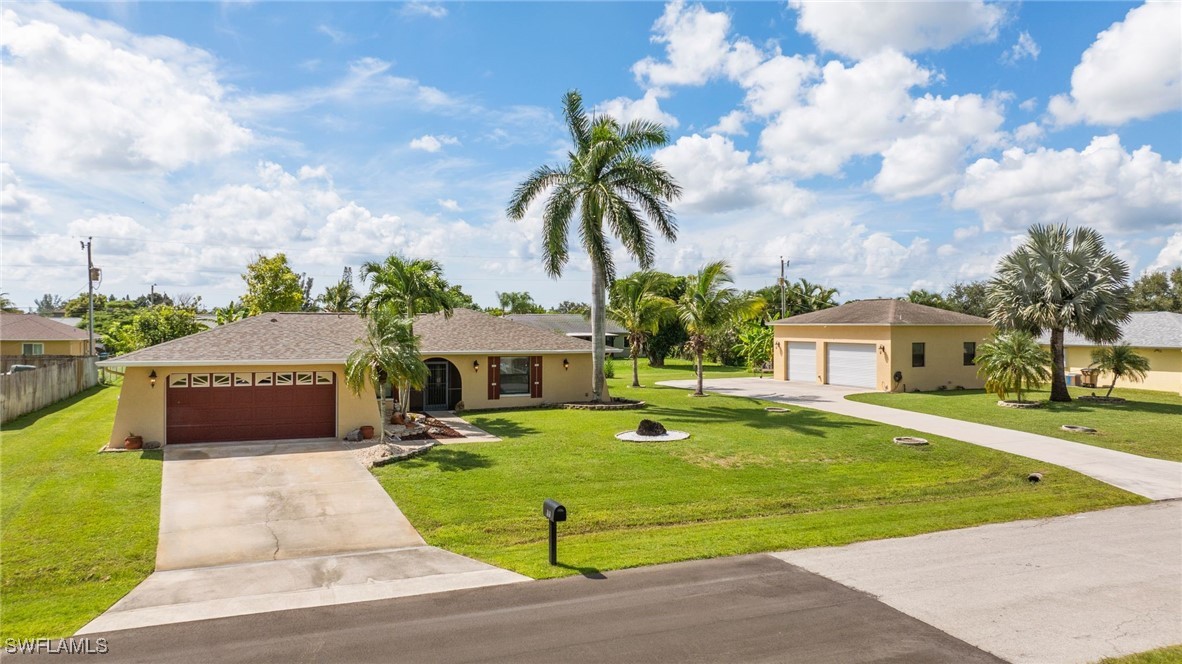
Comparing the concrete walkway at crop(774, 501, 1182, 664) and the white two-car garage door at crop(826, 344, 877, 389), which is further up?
the white two-car garage door at crop(826, 344, 877, 389)

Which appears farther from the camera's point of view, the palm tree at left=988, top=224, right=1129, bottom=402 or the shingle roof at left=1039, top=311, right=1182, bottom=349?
the shingle roof at left=1039, top=311, right=1182, bottom=349

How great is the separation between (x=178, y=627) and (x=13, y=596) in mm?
2794

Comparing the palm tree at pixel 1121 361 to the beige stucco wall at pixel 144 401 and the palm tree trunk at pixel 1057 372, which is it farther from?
the beige stucco wall at pixel 144 401

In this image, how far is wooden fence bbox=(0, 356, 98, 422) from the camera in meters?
21.5

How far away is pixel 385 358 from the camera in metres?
16.2

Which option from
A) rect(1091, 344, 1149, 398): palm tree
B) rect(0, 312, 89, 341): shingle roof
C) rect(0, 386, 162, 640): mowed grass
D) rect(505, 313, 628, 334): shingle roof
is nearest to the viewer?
rect(0, 386, 162, 640): mowed grass

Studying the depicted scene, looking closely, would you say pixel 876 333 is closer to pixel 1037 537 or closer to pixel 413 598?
pixel 1037 537

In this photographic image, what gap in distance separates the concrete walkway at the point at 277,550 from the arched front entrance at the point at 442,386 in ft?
30.5

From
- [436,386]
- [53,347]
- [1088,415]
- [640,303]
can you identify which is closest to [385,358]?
[436,386]

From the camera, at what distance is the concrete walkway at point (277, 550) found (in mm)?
8414

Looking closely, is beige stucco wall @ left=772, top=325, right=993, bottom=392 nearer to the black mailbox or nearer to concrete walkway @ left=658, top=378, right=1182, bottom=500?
concrete walkway @ left=658, top=378, right=1182, bottom=500

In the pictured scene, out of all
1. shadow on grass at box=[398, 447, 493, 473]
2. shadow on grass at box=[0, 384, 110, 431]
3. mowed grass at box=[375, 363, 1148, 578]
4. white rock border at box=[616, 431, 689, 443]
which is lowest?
Answer: mowed grass at box=[375, 363, 1148, 578]

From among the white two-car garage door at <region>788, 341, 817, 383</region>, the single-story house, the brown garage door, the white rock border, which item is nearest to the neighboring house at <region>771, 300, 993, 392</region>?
the white two-car garage door at <region>788, 341, 817, 383</region>

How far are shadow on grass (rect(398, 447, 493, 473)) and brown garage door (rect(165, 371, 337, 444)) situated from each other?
430cm
